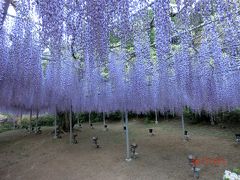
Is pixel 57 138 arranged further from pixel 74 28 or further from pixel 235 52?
pixel 74 28

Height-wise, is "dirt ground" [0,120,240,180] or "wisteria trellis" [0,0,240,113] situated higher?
"wisteria trellis" [0,0,240,113]

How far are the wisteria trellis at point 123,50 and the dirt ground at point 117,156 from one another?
1.65 meters

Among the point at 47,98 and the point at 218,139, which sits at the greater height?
the point at 47,98

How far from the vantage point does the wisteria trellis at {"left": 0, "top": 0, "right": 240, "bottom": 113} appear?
3633mm

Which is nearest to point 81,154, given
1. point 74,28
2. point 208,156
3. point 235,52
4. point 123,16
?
point 208,156

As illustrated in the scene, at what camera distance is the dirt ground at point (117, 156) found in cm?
782

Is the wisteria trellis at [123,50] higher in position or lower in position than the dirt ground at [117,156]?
higher

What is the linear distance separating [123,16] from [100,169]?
19.6 ft

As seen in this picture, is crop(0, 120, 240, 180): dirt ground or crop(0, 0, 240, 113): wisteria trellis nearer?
crop(0, 0, 240, 113): wisteria trellis

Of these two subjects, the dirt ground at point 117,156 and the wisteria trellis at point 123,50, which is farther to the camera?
the dirt ground at point 117,156

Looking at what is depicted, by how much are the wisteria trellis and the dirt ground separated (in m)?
1.65

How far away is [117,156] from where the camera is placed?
31.0 feet

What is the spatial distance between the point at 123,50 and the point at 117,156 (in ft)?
13.1

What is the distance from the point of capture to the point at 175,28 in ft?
18.0
